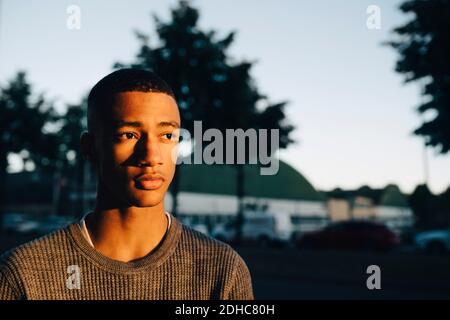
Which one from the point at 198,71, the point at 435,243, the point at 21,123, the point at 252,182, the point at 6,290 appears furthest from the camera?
the point at 252,182

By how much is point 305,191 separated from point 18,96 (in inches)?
1917

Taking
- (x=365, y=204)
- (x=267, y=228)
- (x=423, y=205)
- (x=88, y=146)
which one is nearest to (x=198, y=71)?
(x=267, y=228)

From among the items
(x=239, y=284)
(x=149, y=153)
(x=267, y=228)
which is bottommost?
(x=267, y=228)

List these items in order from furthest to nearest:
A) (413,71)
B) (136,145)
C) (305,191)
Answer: (305,191) < (413,71) < (136,145)

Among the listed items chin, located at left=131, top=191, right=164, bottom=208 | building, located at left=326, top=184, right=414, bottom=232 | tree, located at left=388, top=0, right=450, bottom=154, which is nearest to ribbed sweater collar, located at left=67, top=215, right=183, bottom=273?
chin, located at left=131, top=191, right=164, bottom=208

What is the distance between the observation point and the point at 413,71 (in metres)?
16.2

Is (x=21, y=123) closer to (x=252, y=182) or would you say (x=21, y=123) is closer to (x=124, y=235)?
(x=124, y=235)

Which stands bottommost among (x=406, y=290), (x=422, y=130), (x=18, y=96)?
(x=406, y=290)

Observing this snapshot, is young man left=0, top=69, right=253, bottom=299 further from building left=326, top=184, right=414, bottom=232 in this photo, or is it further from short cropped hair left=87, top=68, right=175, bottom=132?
building left=326, top=184, right=414, bottom=232

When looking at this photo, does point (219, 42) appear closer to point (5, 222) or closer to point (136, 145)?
point (136, 145)

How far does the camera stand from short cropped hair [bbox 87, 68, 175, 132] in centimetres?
149

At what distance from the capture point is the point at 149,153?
4.77 ft

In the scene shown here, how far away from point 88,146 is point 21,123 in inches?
1156
